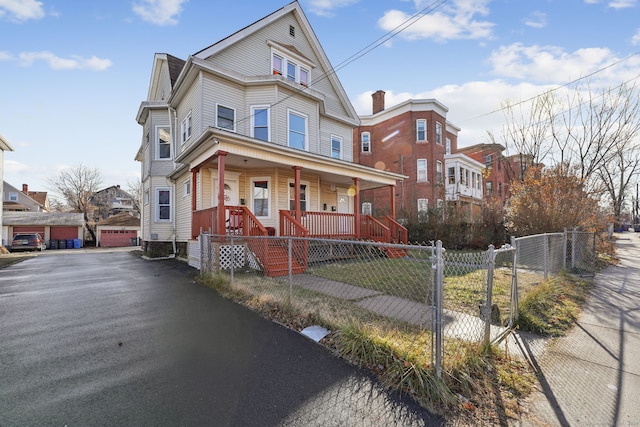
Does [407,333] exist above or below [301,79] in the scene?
below

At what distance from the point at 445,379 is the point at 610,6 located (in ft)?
38.6

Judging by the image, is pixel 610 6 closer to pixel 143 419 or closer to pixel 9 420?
pixel 143 419

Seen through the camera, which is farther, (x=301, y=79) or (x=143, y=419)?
(x=301, y=79)

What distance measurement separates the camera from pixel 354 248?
39.1ft

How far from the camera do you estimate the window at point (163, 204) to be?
15.0m

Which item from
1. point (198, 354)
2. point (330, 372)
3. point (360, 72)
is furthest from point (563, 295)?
point (360, 72)

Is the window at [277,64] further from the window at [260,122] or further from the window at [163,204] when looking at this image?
the window at [163,204]

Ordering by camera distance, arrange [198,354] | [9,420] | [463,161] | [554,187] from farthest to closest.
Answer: [463,161] < [554,187] < [198,354] < [9,420]

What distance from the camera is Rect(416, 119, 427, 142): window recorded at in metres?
22.8

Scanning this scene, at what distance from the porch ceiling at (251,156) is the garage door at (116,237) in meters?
28.4

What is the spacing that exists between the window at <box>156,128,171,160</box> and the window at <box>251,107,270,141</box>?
5.63 m

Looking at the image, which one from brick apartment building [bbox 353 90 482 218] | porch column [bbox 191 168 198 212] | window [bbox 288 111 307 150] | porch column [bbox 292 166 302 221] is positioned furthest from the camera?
brick apartment building [bbox 353 90 482 218]

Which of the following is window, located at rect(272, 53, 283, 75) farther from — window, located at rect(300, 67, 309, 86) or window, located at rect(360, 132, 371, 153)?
window, located at rect(360, 132, 371, 153)

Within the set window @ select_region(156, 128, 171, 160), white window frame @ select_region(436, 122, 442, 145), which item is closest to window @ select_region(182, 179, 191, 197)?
window @ select_region(156, 128, 171, 160)
